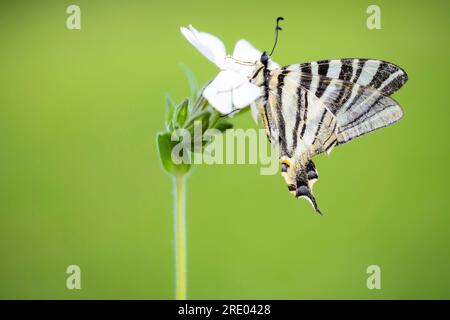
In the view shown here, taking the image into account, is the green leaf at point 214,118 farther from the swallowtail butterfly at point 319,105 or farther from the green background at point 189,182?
the green background at point 189,182

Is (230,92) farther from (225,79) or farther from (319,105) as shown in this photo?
(319,105)

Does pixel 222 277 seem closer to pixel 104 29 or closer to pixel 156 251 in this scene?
pixel 156 251

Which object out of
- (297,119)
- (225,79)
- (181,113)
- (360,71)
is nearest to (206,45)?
(225,79)

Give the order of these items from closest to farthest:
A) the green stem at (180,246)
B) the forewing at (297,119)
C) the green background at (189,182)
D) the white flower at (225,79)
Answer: the green stem at (180,246) < the white flower at (225,79) < the forewing at (297,119) < the green background at (189,182)

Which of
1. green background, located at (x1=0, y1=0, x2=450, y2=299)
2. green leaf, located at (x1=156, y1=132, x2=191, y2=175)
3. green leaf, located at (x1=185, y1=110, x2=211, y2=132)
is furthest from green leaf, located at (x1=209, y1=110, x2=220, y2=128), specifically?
green background, located at (x1=0, y1=0, x2=450, y2=299)

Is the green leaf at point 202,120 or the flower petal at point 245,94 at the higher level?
the flower petal at point 245,94

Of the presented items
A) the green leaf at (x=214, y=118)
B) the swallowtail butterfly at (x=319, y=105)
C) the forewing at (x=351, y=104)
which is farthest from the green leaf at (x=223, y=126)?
the forewing at (x=351, y=104)
